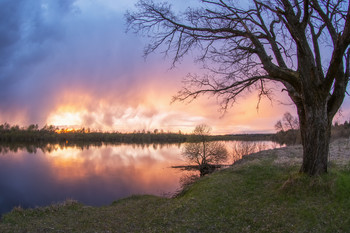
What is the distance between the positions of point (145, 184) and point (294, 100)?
16.0m

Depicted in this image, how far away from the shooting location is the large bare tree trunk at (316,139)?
765 centimetres

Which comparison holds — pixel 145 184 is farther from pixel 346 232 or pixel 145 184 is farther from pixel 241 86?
pixel 346 232

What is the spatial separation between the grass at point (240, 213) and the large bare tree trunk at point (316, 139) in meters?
0.39

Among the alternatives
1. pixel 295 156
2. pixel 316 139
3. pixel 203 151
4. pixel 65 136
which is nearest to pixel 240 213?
pixel 316 139

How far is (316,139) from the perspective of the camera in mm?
7660

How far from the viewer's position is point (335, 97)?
26.5 feet

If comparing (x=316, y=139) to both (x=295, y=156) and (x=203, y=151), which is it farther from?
(x=203, y=151)

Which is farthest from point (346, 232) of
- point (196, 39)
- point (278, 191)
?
point (196, 39)

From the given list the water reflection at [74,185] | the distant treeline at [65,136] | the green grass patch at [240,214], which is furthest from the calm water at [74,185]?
the distant treeline at [65,136]

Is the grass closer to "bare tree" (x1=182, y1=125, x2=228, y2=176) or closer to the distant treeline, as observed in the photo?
"bare tree" (x1=182, y1=125, x2=228, y2=176)

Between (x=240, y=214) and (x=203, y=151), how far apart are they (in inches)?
658

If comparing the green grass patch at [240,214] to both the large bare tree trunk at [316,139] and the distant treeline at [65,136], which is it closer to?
the large bare tree trunk at [316,139]

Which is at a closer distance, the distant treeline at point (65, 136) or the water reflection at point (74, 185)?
the water reflection at point (74, 185)

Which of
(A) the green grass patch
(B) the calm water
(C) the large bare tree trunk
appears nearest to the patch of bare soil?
(A) the green grass patch
